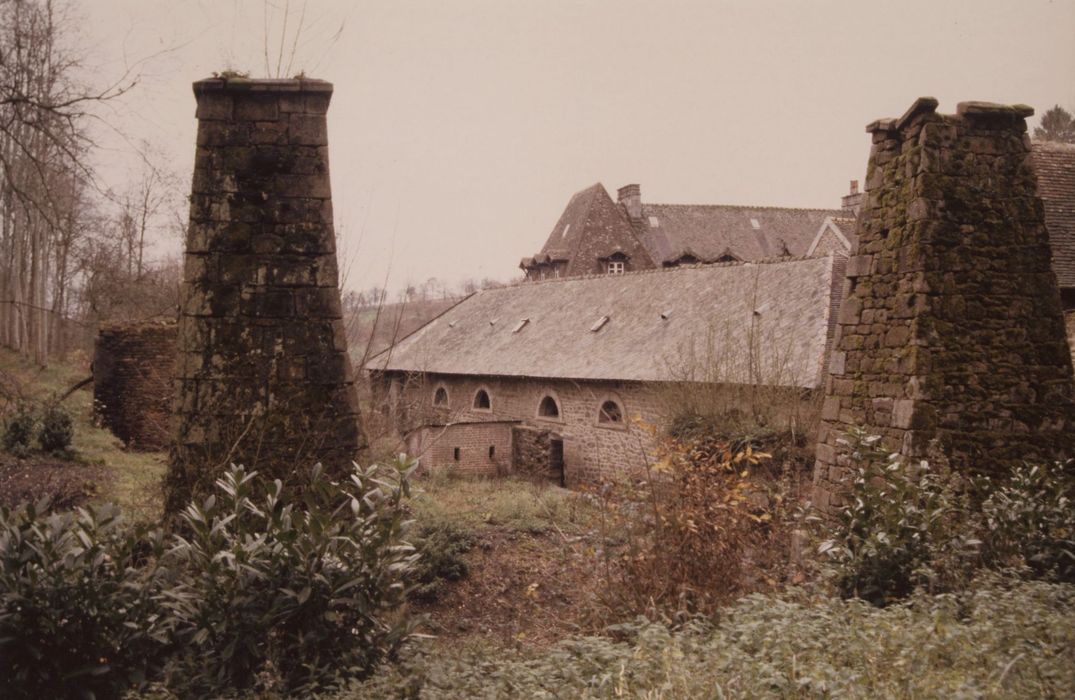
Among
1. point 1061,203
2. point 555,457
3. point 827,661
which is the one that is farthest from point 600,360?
point 827,661

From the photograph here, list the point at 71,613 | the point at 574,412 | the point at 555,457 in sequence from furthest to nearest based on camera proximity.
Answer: the point at 555,457 → the point at 574,412 → the point at 71,613

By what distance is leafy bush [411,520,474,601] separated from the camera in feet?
34.3

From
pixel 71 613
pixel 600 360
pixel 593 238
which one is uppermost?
pixel 593 238

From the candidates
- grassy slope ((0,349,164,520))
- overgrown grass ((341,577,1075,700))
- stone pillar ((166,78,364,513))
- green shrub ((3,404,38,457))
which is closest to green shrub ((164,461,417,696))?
overgrown grass ((341,577,1075,700))

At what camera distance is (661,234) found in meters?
37.1

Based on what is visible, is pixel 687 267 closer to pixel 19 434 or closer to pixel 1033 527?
pixel 19 434

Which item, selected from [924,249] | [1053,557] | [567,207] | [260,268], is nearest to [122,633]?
[260,268]

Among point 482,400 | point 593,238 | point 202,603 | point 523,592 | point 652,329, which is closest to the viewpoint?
point 202,603

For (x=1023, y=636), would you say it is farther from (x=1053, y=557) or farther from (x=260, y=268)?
(x=260, y=268)

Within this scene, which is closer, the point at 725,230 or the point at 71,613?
the point at 71,613

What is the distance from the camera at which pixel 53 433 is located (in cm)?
1380

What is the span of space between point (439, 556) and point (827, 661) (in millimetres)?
7530

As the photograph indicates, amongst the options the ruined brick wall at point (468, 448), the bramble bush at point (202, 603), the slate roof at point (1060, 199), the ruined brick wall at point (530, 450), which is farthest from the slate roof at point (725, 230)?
the bramble bush at point (202, 603)

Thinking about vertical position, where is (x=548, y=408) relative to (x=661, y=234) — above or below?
below
